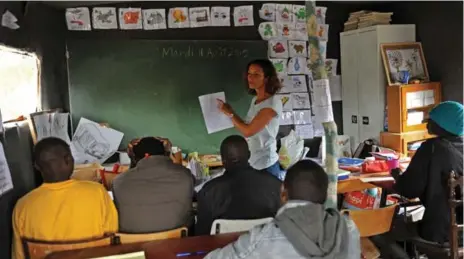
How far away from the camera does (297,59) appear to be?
446 cm

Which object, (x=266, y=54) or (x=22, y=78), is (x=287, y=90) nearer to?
(x=266, y=54)

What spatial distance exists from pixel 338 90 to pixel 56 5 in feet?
8.39

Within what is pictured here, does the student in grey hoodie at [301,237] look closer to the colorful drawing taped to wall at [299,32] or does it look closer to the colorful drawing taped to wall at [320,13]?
the colorful drawing taped to wall at [299,32]

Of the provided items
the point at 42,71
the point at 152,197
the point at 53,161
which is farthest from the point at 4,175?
the point at 42,71

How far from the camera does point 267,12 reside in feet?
14.0

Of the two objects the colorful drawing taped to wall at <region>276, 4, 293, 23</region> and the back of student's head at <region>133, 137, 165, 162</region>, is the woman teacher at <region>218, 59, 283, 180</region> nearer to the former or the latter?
the back of student's head at <region>133, 137, 165, 162</region>

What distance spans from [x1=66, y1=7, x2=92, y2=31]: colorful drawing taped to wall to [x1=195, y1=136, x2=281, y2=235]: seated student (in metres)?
2.16

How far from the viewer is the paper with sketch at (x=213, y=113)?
421cm

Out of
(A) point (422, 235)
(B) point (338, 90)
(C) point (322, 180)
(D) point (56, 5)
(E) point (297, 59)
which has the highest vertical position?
(D) point (56, 5)

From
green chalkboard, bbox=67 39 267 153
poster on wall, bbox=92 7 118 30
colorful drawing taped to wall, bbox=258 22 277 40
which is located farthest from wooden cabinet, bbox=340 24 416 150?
poster on wall, bbox=92 7 118 30

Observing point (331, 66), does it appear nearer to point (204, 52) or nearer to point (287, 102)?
point (287, 102)

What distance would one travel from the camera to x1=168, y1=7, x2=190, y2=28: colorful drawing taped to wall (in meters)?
4.07

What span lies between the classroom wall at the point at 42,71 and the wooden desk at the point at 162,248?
0.72 metres

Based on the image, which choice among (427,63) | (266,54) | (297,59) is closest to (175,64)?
(266,54)
